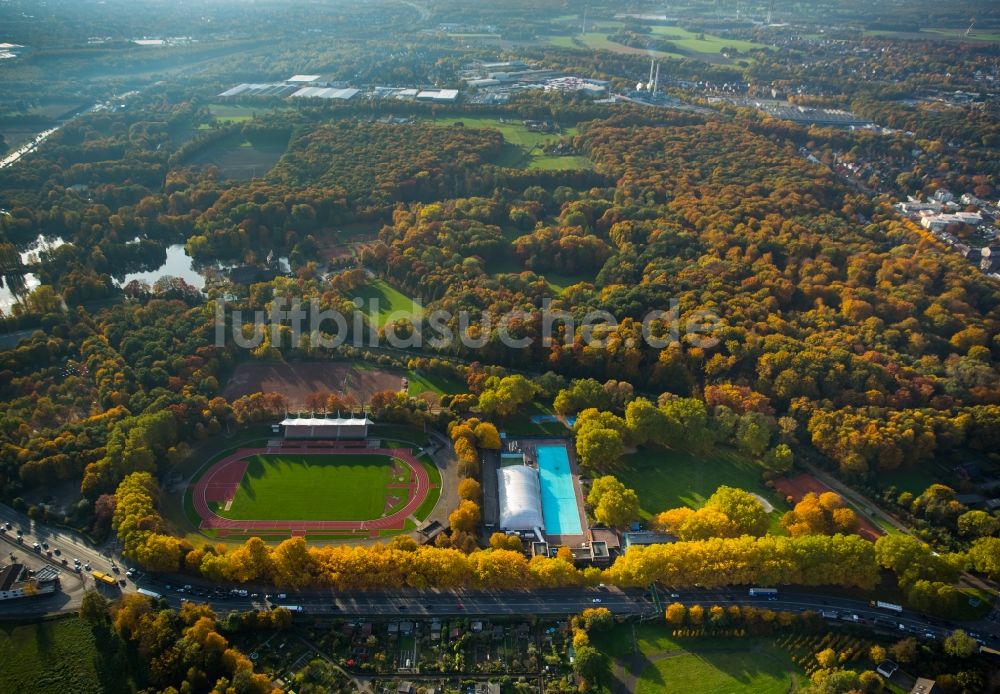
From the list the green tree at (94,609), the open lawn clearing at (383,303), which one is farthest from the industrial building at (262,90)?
the green tree at (94,609)

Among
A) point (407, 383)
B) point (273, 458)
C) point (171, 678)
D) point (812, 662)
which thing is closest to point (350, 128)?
point (407, 383)

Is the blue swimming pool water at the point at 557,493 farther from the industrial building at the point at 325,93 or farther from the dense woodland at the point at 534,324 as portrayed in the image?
the industrial building at the point at 325,93

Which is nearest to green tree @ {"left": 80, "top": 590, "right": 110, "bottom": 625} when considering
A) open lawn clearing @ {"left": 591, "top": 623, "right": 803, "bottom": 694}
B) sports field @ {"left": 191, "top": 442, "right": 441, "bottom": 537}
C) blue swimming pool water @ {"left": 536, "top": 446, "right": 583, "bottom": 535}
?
sports field @ {"left": 191, "top": 442, "right": 441, "bottom": 537}

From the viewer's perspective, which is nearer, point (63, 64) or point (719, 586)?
point (719, 586)

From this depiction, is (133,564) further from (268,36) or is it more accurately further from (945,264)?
(268,36)

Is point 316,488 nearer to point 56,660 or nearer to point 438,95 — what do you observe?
point 56,660

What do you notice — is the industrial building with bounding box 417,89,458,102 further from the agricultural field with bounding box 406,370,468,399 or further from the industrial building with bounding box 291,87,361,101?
the agricultural field with bounding box 406,370,468,399

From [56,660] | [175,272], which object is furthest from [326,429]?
[175,272]
